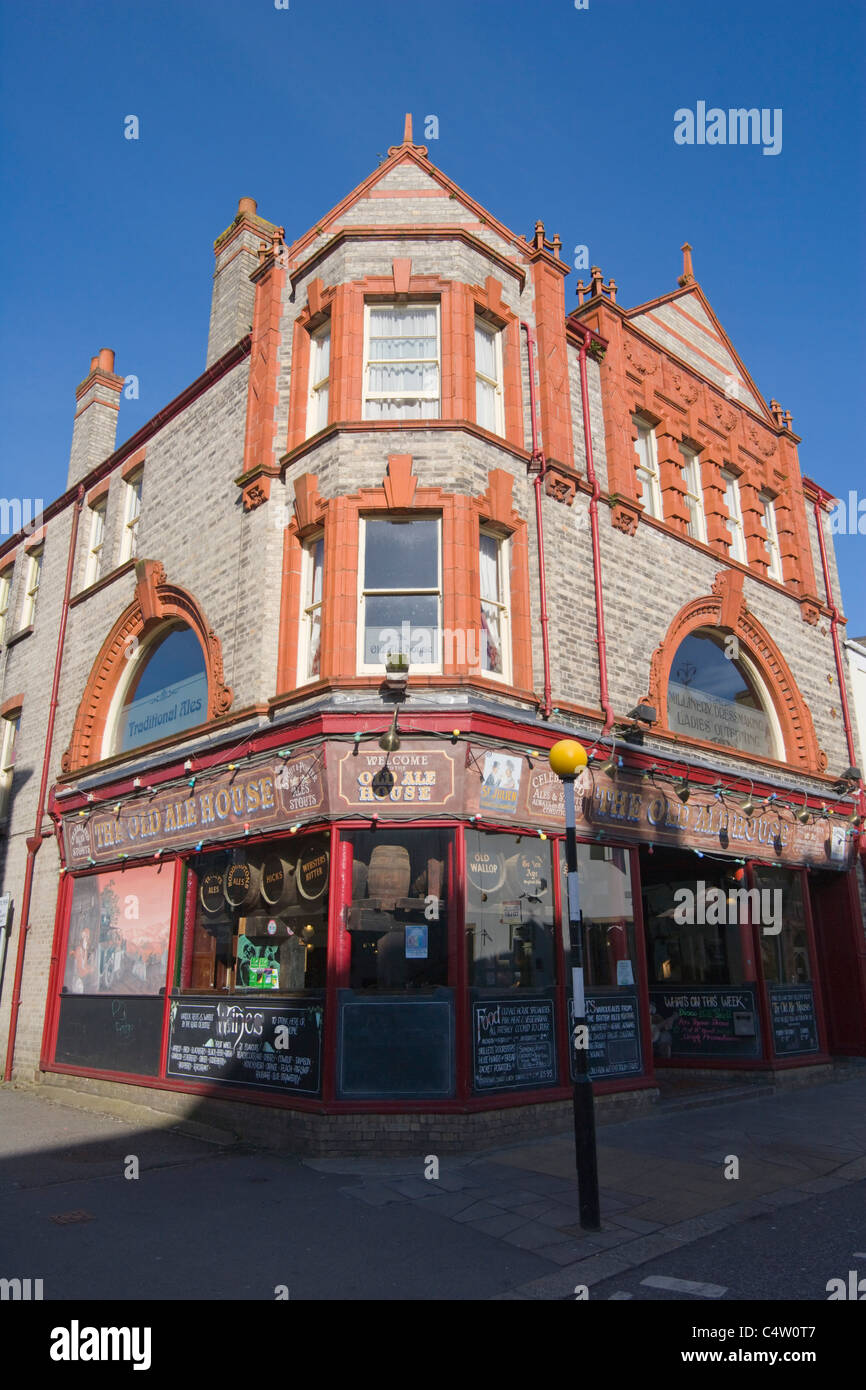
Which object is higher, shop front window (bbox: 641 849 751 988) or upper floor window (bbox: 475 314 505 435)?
upper floor window (bbox: 475 314 505 435)

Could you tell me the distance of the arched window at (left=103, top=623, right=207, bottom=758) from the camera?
47.5 feet

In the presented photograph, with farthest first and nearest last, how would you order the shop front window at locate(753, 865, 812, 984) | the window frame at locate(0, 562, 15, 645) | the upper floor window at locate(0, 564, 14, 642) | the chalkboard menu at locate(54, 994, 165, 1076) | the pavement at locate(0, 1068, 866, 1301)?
the upper floor window at locate(0, 564, 14, 642), the window frame at locate(0, 562, 15, 645), the shop front window at locate(753, 865, 812, 984), the chalkboard menu at locate(54, 994, 165, 1076), the pavement at locate(0, 1068, 866, 1301)

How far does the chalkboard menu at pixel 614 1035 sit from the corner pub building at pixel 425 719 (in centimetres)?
5

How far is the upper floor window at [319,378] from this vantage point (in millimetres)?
13523

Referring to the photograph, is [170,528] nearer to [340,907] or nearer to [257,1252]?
[340,907]

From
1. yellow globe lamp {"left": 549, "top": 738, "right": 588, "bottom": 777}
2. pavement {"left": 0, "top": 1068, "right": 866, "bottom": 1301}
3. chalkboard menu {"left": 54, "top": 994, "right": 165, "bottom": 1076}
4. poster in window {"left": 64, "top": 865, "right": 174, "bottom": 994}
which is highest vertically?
yellow globe lamp {"left": 549, "top": 738, "right": 588, "bottom": 777}

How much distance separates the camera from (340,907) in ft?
33.7

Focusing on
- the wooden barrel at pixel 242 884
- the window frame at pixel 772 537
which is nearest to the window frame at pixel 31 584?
the wooden barrel at pixel 242 884

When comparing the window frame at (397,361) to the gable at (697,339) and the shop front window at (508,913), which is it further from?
the shop front window at (508,913)

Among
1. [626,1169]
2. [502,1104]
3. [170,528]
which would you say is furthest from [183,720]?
[626,1169]

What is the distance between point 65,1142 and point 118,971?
354cm

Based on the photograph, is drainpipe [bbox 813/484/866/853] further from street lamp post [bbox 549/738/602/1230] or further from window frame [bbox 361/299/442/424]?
street lamp post [bbox 549/738/602/1230]

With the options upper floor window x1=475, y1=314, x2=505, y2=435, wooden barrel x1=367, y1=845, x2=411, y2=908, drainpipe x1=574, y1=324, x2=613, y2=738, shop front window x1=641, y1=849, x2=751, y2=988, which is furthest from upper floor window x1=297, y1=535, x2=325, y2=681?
shop front window x1=641, y1=849, x2=751, y2=988

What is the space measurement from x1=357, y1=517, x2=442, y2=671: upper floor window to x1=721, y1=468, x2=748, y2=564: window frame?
789 centimetres
